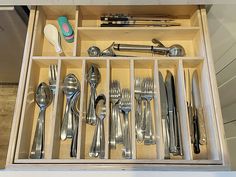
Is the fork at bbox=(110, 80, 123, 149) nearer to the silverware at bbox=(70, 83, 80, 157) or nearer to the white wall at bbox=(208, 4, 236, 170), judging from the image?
the silverware at bbox=(70, 83, 80, 157)

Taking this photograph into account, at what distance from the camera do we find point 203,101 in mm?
640

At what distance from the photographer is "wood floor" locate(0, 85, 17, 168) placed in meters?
1.07

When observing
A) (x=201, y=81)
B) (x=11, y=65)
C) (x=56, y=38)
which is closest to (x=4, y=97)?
(x=11, y=65)

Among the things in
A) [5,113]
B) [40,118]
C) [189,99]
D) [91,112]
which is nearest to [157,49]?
[189,99]

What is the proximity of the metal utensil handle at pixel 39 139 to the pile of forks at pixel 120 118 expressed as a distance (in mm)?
184

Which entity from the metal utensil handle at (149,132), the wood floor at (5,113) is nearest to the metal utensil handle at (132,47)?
the metal utensil handle at (149,132)

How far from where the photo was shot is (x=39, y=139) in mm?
602

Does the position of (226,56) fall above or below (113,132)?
above

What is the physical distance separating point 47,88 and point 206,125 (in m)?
0.45

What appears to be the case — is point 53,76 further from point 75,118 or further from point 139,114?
point 139,114

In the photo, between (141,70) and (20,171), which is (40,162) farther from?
(141,70)

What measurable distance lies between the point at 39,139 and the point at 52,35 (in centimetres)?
32

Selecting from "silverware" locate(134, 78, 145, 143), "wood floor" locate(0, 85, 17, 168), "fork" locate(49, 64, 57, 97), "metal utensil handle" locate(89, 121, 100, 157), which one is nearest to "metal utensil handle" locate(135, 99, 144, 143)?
"silverware" locate(134, 78, 145, 143)

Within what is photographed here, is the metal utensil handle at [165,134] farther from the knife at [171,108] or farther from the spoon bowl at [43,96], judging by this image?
the spoon bowl at [43,96]
